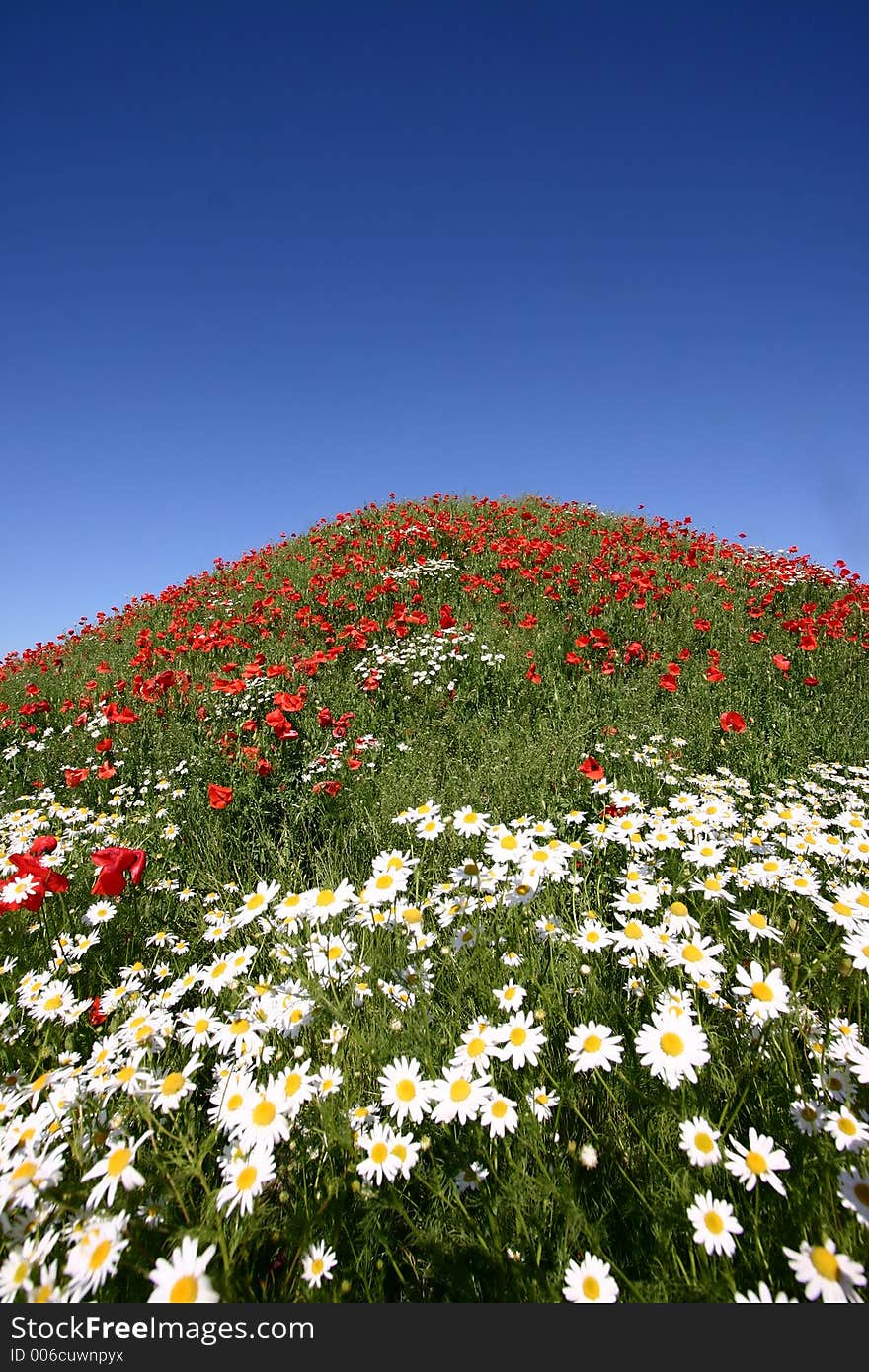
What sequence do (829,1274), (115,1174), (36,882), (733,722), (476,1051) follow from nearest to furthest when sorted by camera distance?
(829,1274), (115,1174), (476,1051), (36,882), (733,722)

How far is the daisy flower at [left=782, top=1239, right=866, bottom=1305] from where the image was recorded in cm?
93

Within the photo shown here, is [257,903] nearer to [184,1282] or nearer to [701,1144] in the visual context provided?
[184,1282]

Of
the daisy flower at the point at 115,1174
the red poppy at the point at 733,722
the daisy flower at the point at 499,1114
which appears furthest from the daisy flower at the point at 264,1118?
the red poppy at the point at 733,722

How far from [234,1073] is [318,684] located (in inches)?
168

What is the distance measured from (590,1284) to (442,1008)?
97 centimetres

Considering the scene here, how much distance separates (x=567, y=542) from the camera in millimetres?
9531

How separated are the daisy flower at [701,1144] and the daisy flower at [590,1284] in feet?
0.95

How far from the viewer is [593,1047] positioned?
146 centimetres

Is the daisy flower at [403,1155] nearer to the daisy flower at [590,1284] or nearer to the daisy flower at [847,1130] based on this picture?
the daisy flower at [590,1284]

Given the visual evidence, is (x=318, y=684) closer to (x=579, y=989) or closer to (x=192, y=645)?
(x=192, y=645)

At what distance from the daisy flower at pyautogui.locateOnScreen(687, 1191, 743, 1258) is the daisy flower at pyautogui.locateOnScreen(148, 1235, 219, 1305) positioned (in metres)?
0.95

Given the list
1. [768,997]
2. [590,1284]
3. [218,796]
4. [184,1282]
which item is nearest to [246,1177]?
[184,1282]

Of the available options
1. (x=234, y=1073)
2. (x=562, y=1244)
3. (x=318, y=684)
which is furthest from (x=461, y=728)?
(x=562, y=1244)

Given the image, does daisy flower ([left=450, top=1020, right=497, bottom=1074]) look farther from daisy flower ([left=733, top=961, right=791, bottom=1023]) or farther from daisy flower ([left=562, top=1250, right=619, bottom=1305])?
daisy flower ([left=733, top=961, right=791, bottom=1023])
